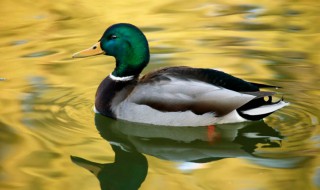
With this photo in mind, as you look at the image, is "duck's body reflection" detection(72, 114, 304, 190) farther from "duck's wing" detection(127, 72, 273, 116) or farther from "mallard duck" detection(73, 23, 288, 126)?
"duck's wing" detection(127, 72, 273, 116)

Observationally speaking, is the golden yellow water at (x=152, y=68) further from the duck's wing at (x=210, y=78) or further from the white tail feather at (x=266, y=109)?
the duck's wing at (x=210, y=78)

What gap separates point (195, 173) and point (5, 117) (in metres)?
2.00

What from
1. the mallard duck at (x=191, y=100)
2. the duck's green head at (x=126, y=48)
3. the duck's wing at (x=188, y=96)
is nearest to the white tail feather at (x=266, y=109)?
the mallard duck at (x=191, y=100)

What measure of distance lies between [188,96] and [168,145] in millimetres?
460

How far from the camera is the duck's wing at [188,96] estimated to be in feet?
20.5

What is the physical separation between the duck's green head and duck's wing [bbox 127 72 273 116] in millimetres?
394

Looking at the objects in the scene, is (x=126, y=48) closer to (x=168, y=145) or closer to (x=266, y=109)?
(x=168, y=145)

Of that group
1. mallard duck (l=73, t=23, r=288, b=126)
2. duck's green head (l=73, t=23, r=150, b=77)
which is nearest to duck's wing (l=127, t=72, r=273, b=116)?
mallard duck (l=73, t=23, r=288, b=126)

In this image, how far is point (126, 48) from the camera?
6.71m

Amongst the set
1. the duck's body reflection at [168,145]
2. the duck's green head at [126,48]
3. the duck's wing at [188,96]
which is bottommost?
the duck's body reflection at [168,145]

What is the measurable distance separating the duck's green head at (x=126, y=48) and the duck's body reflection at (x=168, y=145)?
0.48m

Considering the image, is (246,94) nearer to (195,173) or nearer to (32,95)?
Result: (195,173)

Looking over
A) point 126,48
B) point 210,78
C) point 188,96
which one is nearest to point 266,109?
point 210,78

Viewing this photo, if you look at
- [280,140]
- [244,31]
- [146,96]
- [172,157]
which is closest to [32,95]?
[146,96]
